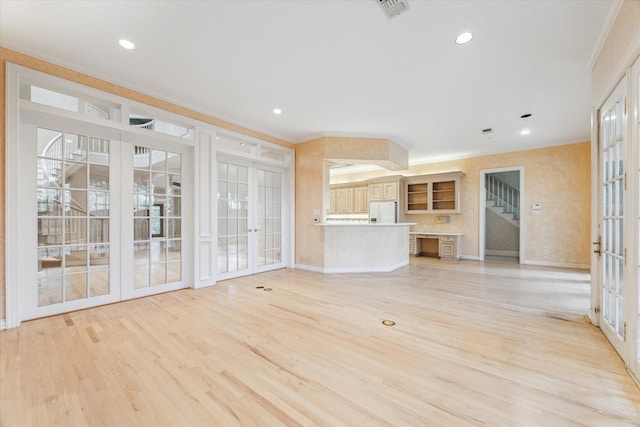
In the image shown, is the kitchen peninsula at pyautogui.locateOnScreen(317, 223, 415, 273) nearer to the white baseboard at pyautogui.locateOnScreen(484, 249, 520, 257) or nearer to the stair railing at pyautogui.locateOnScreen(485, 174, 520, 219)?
the white baseboard at pyautogui.locateOnScreen(484, 249, 520, 257)

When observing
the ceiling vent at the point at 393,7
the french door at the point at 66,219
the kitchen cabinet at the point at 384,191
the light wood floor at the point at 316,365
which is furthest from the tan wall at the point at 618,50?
the kitchen cabinet at the point at 384,191

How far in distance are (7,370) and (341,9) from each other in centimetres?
382

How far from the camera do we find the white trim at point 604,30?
2092mm

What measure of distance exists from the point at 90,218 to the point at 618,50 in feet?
18.3

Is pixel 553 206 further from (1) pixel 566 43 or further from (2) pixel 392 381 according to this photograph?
(2) pixel 392 381

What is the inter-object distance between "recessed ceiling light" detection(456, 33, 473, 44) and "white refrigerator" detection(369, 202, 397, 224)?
5.55m

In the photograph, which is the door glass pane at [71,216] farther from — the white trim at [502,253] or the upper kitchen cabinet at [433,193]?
the white trim at [502,253]

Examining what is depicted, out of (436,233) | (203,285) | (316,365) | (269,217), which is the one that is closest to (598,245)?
(316,365)

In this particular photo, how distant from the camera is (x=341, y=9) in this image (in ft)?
7.20

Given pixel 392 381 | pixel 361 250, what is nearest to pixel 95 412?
pixel 392 381

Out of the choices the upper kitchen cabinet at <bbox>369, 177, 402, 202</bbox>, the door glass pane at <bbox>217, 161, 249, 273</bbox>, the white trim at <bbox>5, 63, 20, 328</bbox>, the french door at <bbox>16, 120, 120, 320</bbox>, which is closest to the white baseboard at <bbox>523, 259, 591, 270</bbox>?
the upper kitchen cabinet at <bbox>369, 177, 402, 202</bbox>

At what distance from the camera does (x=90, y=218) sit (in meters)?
3.25

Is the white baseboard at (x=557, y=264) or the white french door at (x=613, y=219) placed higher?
the white french door at (x=613, y=219)

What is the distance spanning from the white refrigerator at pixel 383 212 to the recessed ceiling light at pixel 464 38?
5545 millimetres
